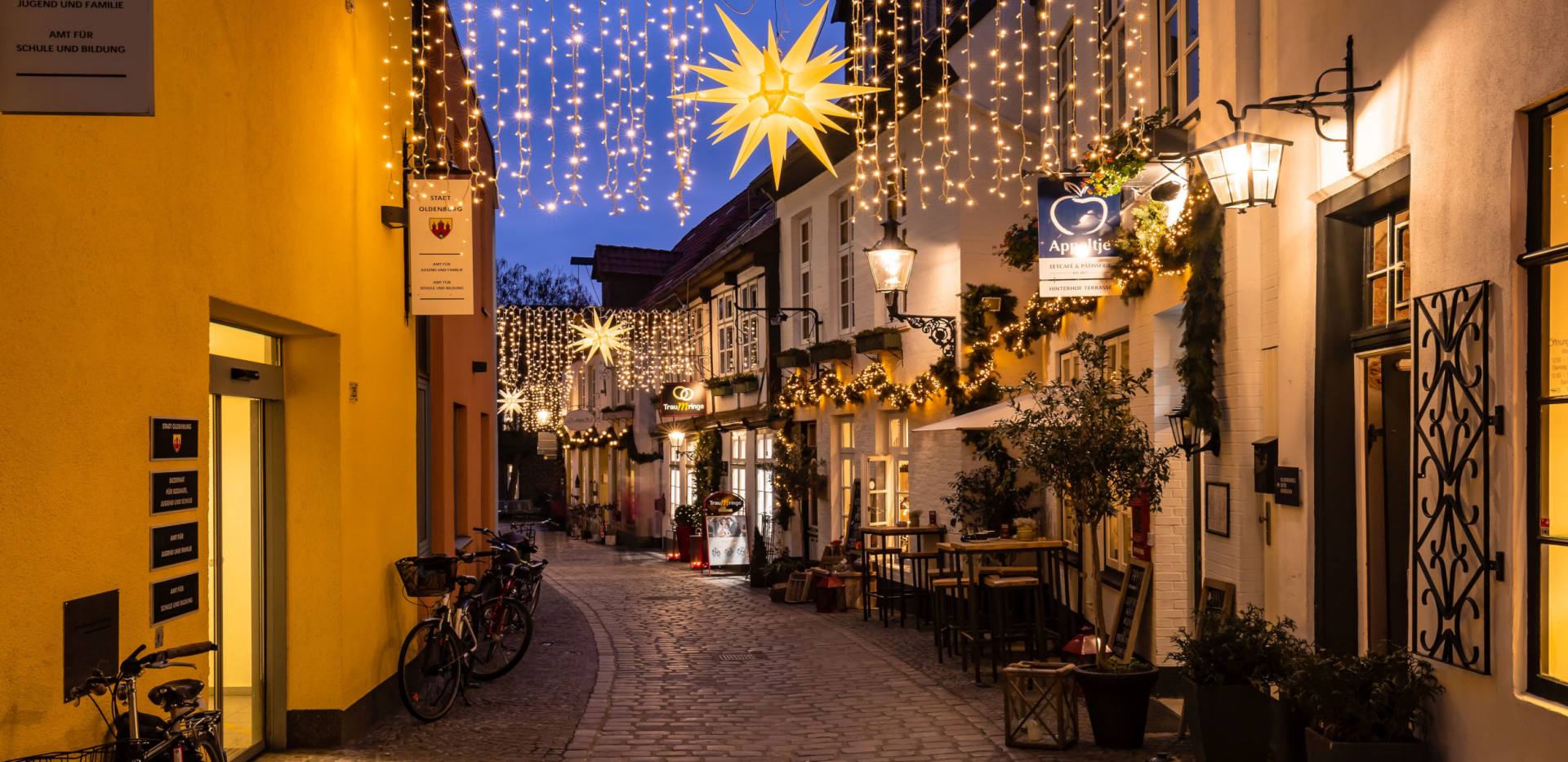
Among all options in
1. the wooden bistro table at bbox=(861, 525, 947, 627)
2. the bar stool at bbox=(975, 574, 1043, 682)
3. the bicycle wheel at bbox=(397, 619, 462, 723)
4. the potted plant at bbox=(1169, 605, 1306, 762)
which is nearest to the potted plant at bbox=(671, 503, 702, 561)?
the wooden bistro table at bbox=(861, 525, 947, 627)

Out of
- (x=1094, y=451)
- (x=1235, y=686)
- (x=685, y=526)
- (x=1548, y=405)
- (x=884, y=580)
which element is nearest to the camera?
(x=1548, y=405)

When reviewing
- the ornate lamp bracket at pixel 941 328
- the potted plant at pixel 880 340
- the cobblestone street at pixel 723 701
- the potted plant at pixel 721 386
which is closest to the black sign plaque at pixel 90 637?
the cobblestone street at pixel 723 701

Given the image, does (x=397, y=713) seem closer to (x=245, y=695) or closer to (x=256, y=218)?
(x=245, y=695)

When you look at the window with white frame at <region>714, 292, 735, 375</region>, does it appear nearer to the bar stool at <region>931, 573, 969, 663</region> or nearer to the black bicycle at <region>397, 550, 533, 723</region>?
the bar stool at <region>931, 573, 969, 663</region>

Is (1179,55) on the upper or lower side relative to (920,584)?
upper

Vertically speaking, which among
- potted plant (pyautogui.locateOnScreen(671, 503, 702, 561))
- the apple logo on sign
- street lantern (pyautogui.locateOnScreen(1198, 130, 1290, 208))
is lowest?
potted plant (pyautogui.locateOnScreen(671, 503, 702, 561))

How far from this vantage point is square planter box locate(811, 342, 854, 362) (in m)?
18.9

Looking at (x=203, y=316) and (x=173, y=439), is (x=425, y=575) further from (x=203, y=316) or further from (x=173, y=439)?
(x=173, y=439)

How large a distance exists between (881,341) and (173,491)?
1217cm

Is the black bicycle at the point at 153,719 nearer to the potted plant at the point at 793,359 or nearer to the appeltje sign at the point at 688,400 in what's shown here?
the potted plant at the point at 793,359

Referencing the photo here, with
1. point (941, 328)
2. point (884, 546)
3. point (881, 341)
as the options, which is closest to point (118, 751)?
point (884, 546)

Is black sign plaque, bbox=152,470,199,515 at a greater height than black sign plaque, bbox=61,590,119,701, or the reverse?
black sign plaque, bbox=152,470,199,515

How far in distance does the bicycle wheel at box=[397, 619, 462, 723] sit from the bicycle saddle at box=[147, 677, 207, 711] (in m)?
4.04

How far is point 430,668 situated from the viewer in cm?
937
